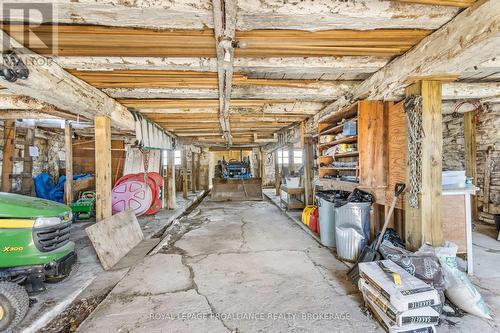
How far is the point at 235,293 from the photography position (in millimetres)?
2252

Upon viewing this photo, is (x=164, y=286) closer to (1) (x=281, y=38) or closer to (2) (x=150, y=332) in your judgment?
(2) (x=150, y=332)

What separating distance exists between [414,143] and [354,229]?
1.15 meters

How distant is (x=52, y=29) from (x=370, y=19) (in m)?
2.14

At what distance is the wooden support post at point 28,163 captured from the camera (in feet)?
17.0

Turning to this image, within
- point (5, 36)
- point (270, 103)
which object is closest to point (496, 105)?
point (270, 103)

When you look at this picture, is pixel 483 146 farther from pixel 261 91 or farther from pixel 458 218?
pixel 261 91

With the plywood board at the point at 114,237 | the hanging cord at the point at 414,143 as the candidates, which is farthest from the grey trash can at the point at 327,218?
the plywood board at the point at 114,237

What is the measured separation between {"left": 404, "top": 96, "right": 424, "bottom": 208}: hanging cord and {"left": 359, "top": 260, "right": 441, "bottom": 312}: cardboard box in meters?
0.79

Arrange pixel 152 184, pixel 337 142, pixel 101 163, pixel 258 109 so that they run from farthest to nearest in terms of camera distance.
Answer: pixel 152 184, pixel 258 109, pixel 337 142, pixel 101 163

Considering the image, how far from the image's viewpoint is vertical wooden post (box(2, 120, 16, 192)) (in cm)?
437

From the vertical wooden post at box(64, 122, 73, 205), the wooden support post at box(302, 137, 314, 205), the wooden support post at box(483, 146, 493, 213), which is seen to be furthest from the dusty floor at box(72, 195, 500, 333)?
the vertical wooden post at box(64, 122, 73, 205)

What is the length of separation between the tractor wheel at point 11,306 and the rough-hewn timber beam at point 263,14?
1864 millimetres

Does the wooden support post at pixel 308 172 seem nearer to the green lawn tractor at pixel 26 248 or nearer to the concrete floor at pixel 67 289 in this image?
the concrete floor at pixel 67 289

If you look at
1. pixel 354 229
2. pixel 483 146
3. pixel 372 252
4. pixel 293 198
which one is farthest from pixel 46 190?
pixel 483 146
